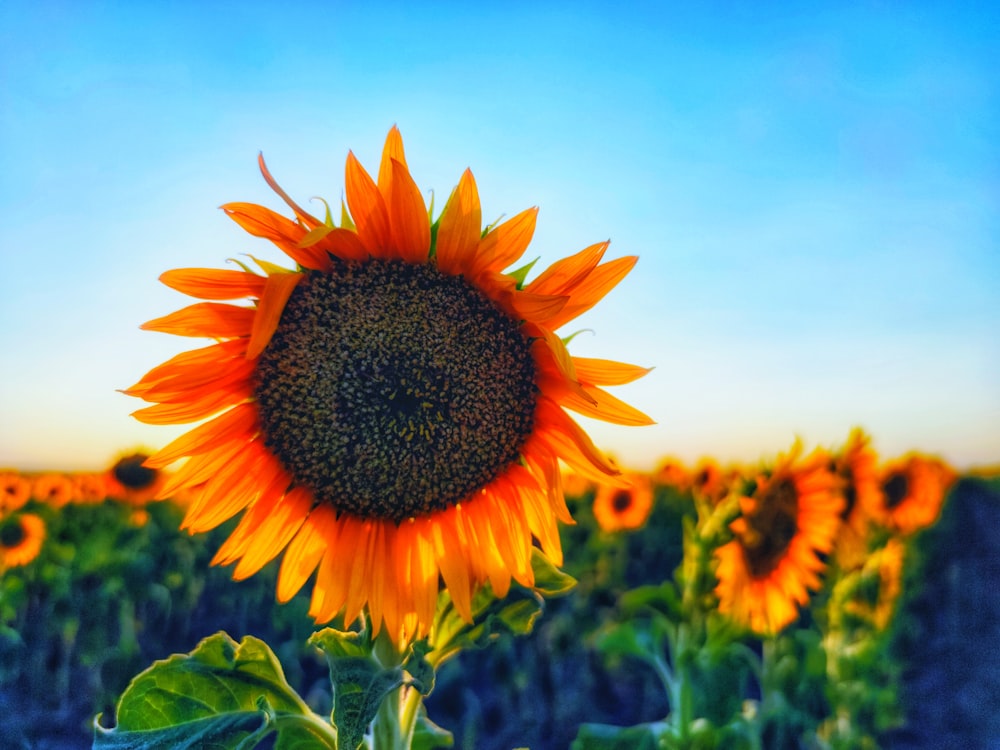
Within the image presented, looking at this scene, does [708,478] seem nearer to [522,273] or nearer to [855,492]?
[855,492]

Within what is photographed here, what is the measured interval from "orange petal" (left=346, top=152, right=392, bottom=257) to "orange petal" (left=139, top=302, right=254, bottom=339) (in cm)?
30

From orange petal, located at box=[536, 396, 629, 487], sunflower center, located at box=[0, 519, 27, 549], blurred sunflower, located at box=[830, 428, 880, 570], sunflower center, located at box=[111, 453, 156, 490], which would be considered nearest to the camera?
orange petal, located at box=[536, 396, 629, 487]

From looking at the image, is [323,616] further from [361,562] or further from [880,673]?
[880,673]

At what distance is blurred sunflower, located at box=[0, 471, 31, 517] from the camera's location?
8312 millimetres

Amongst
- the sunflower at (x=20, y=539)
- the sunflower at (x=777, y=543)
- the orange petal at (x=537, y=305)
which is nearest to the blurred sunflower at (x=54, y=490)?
the sunflower at (x=20, y=539)

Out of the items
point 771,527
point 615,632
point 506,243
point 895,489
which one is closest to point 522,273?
point 506,243

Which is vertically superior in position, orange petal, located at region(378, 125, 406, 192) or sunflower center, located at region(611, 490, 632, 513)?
orange petal, located at region(378, 125, 406, 192)

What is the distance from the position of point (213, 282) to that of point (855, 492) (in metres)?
4.60

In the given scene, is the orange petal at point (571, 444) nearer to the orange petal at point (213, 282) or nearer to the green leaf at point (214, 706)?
the orange petal at point (213, 282)

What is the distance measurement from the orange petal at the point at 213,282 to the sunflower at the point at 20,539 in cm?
716

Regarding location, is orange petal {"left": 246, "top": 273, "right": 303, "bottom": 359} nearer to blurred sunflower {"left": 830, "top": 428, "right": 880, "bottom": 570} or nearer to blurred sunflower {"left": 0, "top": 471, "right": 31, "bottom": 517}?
blurred sunflower {"left": 830, "top": 428, "right": 880, "bottom": 570}

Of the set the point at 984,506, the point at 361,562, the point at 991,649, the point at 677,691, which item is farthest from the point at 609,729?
the point at 984,506

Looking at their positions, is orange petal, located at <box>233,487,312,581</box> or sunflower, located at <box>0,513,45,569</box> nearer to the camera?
orange petal, located at <box>233,487,312,581</box>

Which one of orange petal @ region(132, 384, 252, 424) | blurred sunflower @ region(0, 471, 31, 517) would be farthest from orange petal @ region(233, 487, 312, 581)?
blurred sunflower @ region(0, 471, 31, 517)
